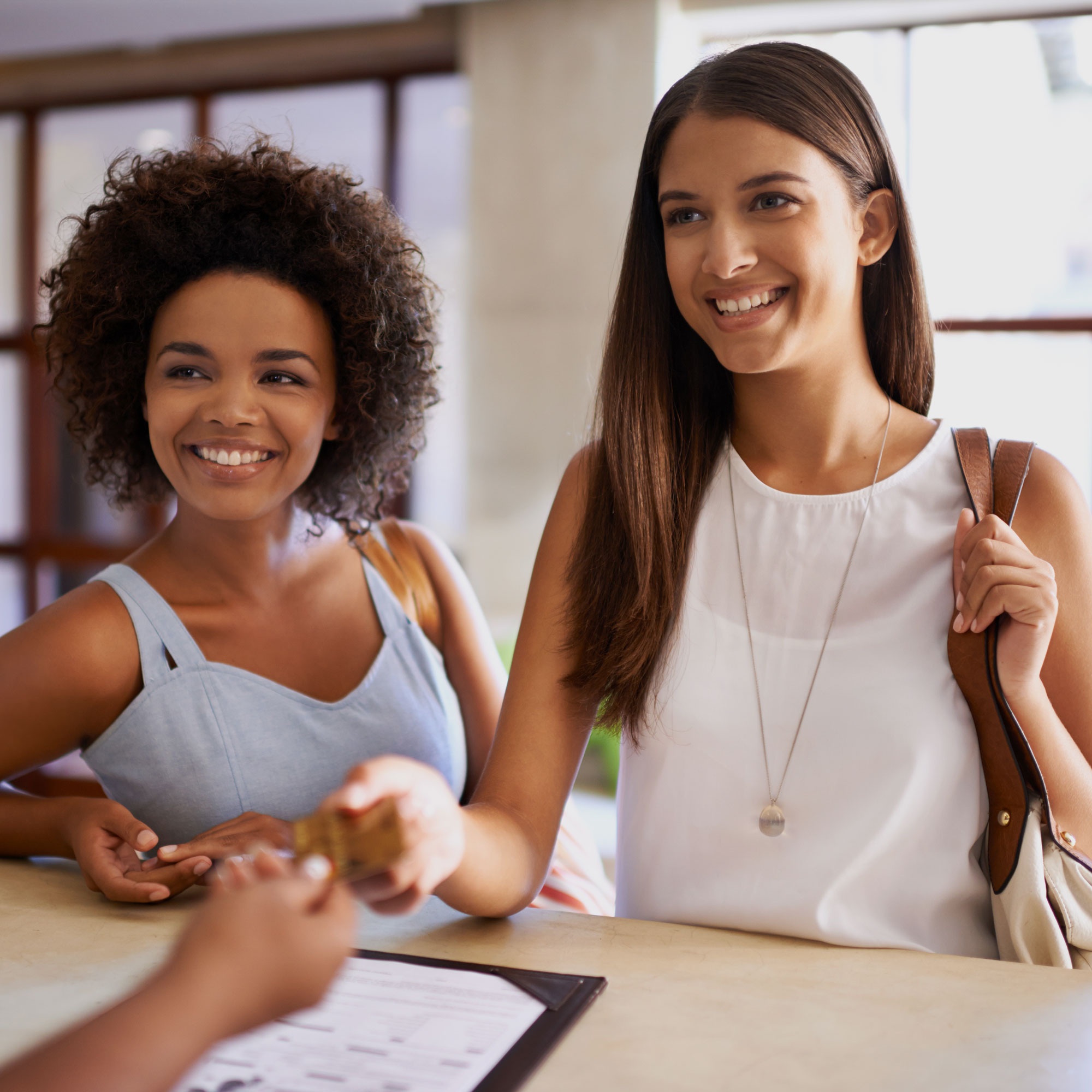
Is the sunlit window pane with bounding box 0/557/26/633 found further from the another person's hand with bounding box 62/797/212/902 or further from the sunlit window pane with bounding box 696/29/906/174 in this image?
the another person's hand with bounding box 62/797/212/902

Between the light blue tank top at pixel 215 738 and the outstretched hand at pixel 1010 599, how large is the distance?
2.58ft

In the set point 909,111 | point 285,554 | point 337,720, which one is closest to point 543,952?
point 337,720

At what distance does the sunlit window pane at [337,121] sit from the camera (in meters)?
5.11

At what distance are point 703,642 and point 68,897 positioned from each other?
81cm

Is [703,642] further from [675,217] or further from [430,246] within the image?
[430,246]

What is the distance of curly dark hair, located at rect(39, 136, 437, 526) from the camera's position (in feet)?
5.27

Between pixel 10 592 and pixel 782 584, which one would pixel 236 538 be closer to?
pixel 782 584

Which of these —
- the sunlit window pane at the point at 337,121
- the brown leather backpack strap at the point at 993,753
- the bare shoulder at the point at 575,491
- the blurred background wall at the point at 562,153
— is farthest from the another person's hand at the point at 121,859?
the sunlit window pane at the point at 337,121

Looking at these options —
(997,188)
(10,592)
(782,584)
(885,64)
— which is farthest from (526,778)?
(10,592)

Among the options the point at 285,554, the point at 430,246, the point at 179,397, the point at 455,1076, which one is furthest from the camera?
the point at 430,246

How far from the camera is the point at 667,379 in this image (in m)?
1.50

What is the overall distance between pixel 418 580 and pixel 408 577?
2 centimetres

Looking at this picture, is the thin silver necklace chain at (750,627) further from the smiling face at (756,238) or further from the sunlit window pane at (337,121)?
the sunlit window pane at (337,121)

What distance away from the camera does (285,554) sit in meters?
1.68
